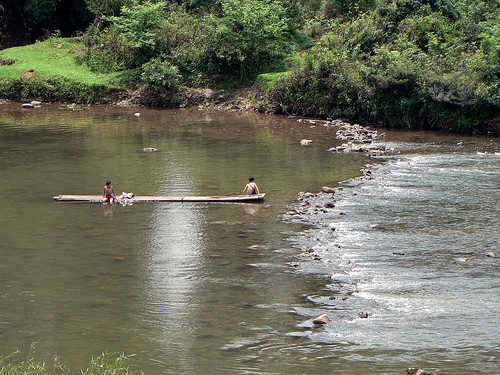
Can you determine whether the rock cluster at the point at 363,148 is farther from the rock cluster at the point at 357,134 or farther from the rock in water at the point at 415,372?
the rock in water at the point at 415,372

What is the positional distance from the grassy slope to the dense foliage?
1.21 m

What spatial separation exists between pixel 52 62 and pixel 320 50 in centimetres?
2004

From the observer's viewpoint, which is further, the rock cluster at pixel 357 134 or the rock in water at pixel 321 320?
the rock cluster at pixel 357 134

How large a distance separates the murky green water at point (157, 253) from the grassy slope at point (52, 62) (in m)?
12.7

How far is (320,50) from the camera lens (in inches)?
1435

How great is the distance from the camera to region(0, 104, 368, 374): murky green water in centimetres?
998

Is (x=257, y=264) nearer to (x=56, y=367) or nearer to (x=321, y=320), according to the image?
(x=321, y=320)

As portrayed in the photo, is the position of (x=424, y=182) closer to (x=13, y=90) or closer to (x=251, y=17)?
(x=251, y=17)

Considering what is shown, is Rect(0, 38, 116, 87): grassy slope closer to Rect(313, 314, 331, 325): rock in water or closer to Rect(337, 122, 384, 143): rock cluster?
Rect(337, 122, 384, 143): rock cluster

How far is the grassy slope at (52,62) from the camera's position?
41094 millimetres

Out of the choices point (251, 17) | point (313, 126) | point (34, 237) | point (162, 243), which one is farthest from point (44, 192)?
point (251, 17)

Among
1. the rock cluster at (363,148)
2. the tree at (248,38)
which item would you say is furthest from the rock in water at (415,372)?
the tree at (248,38)

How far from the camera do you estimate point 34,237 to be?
1559 centimetres

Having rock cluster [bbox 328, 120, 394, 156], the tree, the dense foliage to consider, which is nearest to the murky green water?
rock cluster [bbox 328, 120, 394, 156]
